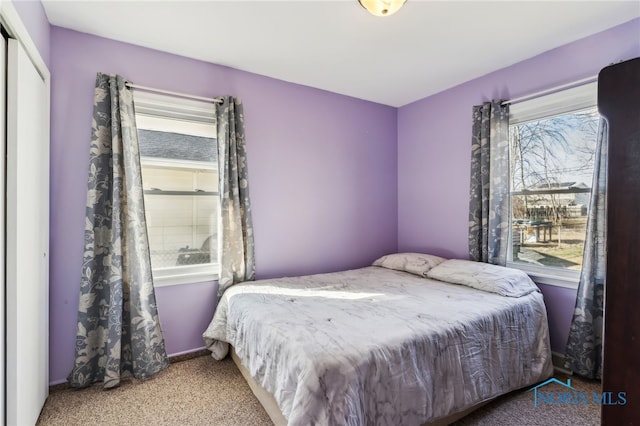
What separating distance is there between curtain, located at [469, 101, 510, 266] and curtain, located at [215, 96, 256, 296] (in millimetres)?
1992

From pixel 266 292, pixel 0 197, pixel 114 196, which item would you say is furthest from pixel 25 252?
pixel 266 292

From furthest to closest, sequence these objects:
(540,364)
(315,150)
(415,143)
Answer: (415,143) → (315,150) → (540,364)

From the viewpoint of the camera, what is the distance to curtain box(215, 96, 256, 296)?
8.39 ft

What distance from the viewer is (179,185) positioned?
2619mm

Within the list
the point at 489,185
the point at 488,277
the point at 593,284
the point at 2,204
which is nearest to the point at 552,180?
the point at 489,185

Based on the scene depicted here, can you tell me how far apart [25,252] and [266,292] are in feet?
4.48

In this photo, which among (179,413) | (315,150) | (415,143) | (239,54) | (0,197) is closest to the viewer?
(0,197)

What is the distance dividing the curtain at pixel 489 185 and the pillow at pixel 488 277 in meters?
0.20

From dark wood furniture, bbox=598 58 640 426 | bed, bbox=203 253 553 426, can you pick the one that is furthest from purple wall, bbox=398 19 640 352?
dark wood furniture, bbox=598 58 640 426

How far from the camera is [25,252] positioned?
1578mm

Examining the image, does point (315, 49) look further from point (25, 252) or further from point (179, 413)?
point (179, 413)

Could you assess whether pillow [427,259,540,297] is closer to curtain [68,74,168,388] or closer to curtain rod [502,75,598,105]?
curtain rod [502,75,598,105]

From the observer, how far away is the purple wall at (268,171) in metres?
2.13

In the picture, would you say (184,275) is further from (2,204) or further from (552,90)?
(552,90)
